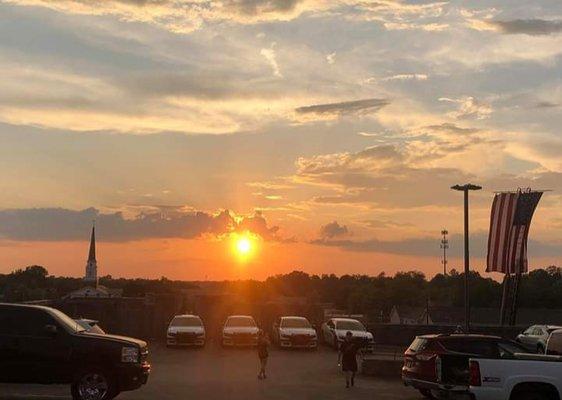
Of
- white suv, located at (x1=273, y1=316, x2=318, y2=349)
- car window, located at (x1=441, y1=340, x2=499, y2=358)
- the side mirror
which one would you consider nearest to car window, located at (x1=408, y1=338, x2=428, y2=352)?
car window, located at (x1=441, y1=340, x2=499, y2=358)

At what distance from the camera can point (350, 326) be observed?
114ft

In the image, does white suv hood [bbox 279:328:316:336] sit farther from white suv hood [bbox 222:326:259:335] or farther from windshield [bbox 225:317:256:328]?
windshield [bbox 225:317:256:328]

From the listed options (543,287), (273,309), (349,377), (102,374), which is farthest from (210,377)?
(543,287)

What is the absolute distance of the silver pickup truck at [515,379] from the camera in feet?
46.6

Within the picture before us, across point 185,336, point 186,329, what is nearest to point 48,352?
point 185,336

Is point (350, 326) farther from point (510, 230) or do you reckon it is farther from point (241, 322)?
point (510, 230)

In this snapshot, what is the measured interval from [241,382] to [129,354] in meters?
6.83

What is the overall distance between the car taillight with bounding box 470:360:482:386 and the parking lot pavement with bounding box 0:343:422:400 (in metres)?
5.36

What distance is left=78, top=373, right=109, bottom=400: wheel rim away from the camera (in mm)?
15750

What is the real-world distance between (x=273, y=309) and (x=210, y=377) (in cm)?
2119

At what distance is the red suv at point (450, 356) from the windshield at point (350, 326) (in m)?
16.3

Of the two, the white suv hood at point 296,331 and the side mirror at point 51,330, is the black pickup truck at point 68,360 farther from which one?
the white suv hood at point 296,331

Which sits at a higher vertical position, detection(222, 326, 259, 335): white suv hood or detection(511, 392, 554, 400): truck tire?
detection(222, 326, 259, 335): white suv hood

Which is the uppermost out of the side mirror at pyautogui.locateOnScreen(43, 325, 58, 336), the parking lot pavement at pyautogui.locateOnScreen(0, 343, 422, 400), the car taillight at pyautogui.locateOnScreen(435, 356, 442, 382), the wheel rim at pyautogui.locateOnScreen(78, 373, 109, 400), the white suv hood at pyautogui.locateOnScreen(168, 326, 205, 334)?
the side mirror at pyautogui.locateOnScreen(43, 325, 58, 336)
